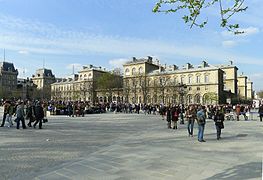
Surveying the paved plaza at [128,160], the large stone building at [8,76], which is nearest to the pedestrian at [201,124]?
the paved plaza at [128,160]

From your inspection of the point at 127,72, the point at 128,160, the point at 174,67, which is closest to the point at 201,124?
the point at 128,160

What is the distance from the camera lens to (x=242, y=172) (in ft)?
22.9

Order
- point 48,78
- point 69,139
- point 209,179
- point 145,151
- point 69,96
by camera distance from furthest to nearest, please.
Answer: point 48,78, point 69,96, point 69,139, point 145,151, point 209,179

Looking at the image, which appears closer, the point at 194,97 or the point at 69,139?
the point at 69,139

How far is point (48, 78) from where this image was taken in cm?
13988

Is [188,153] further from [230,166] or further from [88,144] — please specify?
[88,144]

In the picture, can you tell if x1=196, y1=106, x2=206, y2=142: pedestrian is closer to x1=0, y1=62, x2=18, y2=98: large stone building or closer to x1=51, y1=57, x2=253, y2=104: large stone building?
x1=51, y1=57, x2=253, y2=104: large stone building

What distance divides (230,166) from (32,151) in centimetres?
657

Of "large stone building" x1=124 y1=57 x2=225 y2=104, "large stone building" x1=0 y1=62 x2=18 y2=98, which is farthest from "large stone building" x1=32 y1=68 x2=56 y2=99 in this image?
"large stone building" x1=124 y1=57 x2=225 y2=104

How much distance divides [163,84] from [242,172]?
240ft

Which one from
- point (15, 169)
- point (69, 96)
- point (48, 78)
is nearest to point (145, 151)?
point (15, 169)

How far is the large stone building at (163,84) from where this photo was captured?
3113 inches

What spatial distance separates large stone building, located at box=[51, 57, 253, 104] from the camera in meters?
79.1

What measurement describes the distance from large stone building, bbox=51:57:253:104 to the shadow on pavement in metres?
62.8
